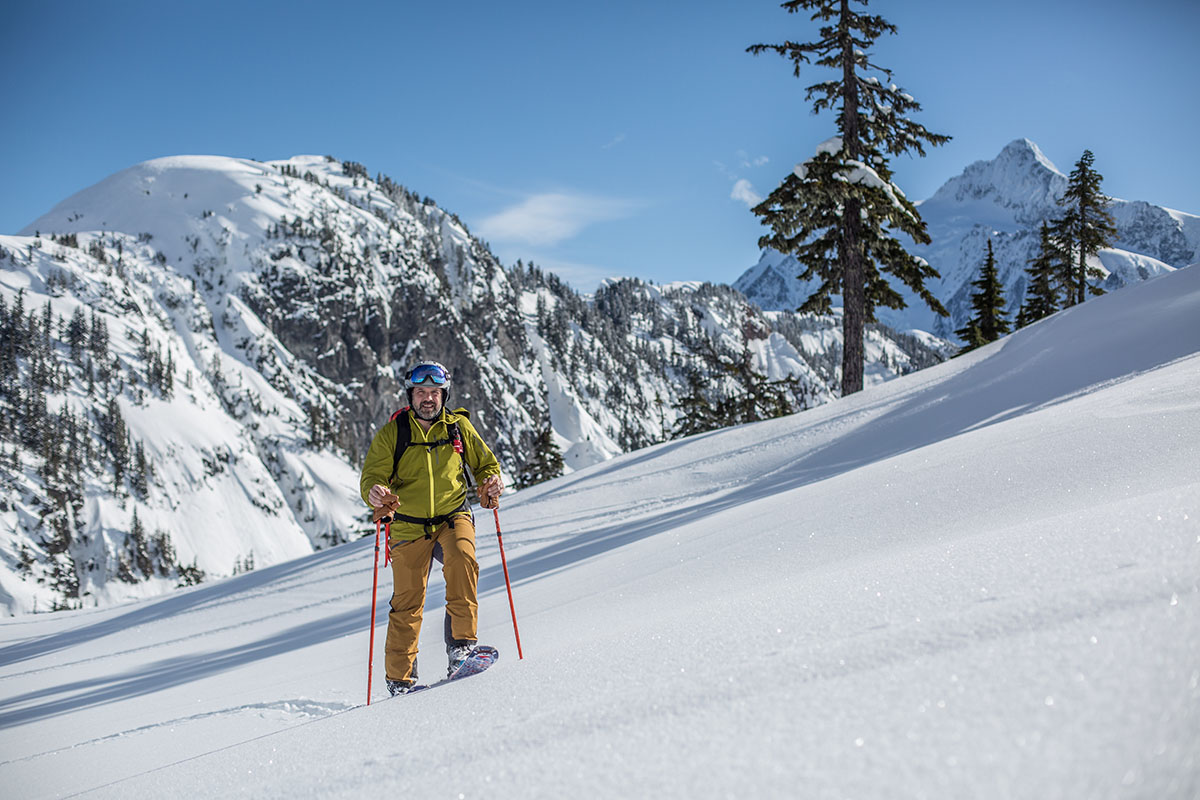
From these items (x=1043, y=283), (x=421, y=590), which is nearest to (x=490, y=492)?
(x=421, y=590)

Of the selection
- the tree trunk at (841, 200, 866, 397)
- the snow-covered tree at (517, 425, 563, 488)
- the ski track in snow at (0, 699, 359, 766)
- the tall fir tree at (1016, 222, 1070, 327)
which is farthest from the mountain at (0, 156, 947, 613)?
the ski track in snow at (0, 699, 359, 766)

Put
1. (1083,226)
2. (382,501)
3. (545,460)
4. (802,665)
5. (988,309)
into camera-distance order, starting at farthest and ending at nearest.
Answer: (545,460) < (988,309) < (1083,226) < (382,501) < (802,665)

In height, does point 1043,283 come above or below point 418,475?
above

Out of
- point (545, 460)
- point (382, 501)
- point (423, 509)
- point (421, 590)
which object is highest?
point (382, 501)

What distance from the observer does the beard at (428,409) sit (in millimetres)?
4297

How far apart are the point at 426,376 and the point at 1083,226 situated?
36.9m

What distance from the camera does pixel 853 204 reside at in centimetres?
1511

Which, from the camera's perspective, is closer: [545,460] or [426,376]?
[426,376]

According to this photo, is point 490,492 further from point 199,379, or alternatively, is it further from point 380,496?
point 199,379

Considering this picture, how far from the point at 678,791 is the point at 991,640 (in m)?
0.93

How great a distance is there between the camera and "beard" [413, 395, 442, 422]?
169 inches

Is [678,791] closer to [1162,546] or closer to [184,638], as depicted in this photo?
[1162,546]

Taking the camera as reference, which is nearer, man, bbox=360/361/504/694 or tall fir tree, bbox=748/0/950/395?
man, bbox=360/361/504/694

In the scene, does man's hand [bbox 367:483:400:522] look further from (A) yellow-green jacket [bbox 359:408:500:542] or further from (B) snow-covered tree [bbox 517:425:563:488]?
(B) snow-covered tree [bbox 517:425:563:488]
